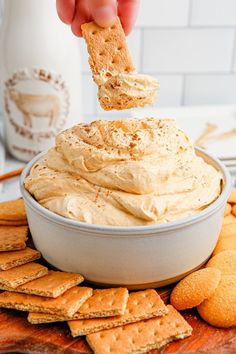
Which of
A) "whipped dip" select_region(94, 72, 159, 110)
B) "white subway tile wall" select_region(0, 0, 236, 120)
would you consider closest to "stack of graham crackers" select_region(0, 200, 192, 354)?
"whipped dip" select_region(94, 72, 159, 110)

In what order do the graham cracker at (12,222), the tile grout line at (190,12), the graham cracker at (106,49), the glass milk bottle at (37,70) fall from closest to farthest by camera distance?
1. the graham cracker at (106,49)
2. the graham cracker at (12,222)
3. the glass milk bottle at (37,70)
4. the tile grout line at (190,12)

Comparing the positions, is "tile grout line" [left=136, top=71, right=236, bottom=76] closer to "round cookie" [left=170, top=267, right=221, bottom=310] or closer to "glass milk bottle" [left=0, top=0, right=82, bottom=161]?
"glass milk bottle" [left=0, top=0, right=82, bottom=161]

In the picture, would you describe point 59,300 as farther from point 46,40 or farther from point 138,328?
point 46,40

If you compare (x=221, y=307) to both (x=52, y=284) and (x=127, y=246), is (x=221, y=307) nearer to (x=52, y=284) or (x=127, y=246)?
(x=127, y=246)

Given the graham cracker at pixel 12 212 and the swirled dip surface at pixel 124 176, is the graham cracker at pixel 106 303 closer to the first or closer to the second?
the swirled dip surface at pixel 124 176

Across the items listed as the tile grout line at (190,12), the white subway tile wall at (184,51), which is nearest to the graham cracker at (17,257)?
the white subway tile wall at (184,51)

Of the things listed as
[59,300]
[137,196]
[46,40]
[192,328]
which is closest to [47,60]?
[46,40]
